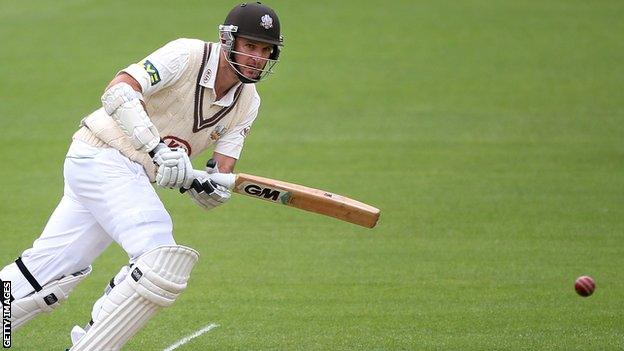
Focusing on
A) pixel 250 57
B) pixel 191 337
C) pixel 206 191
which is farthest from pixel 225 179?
pixel 191 337

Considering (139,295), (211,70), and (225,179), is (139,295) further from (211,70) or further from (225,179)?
(211,70)

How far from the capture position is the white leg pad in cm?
631

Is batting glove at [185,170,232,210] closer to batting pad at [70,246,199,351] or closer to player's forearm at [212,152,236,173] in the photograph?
player's forearm at [212,152,236,173]

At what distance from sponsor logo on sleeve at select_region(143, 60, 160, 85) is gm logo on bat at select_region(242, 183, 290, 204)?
2.31ft

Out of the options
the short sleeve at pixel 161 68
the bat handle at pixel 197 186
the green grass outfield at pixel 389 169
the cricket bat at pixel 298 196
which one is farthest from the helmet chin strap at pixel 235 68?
the green grass outfield at pixel 389 169

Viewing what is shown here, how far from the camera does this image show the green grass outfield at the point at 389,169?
819 centimetres

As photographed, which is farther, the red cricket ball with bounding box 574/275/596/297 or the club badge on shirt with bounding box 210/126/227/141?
the red cricket ball with bounding box 574/275/596/297

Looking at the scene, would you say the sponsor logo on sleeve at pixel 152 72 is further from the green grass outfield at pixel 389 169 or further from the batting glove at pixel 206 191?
the green grass outfield at pixel 389 169

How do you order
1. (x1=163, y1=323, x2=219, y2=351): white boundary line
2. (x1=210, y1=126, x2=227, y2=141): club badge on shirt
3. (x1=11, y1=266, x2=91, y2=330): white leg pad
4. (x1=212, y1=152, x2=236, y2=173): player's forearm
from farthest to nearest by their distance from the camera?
(x1=163, y1=323, x2=219, y2=351): white boundary line < (x1=212, y1=152, x2=236, y2=173): player's forearm < (x1=210, y1=126, x2=227, y2=141): club badge on shirt < (x1=11, y1=266, x2=91, y2=330): white leg pad

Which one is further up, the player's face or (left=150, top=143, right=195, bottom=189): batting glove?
the player's face

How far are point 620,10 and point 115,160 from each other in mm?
18118

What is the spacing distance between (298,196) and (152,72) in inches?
38.0

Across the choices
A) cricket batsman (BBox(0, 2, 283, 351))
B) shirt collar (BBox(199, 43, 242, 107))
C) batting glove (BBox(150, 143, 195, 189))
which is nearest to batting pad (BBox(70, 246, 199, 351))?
cricket batsman (BBox(0, 2, 283, 351))

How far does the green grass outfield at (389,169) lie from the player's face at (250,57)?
186 cm
